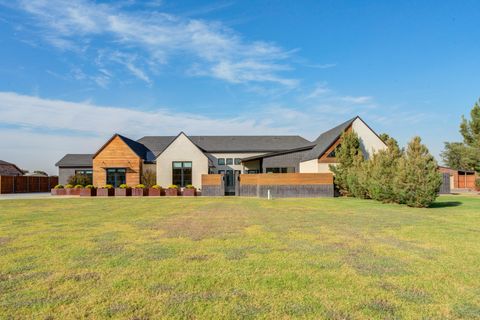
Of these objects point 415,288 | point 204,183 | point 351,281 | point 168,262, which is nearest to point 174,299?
point 168,262

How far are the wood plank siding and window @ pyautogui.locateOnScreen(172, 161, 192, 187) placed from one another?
4004 millimetres

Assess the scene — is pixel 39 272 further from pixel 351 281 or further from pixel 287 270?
pixel 351 281

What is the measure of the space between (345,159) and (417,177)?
10.2 m

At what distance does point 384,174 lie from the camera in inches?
819

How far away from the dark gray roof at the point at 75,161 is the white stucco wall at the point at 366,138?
111ft

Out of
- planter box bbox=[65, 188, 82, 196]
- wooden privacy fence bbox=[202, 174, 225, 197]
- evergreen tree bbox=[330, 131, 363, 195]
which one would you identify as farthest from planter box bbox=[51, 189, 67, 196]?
evergreen tree bbox=[330, 131, 363, 195]

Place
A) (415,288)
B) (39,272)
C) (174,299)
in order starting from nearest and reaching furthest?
(174,299) → (415,288) → (39,272)

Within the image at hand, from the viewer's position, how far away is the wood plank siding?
36.7 metres

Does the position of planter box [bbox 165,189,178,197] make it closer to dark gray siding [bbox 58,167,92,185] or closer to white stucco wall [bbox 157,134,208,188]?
white stucco wall [bbox 157,134,208,188]

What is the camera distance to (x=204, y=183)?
30.6 meters

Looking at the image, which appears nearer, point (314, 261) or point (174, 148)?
point (314, 261)

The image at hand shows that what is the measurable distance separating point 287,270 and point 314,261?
0.82m

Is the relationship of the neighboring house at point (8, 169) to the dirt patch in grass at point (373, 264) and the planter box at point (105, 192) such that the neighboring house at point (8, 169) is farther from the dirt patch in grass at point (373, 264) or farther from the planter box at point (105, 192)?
the dirt patch in grass at point (373, 264)

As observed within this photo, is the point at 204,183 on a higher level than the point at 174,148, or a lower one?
lower
